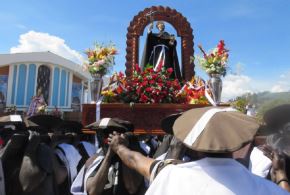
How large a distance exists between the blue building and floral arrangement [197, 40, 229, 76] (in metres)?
15.2

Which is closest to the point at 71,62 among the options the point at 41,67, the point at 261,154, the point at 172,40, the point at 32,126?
the point at 41,67

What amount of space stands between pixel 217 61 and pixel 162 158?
3.51 metres

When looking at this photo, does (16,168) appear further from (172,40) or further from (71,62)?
(71,62)

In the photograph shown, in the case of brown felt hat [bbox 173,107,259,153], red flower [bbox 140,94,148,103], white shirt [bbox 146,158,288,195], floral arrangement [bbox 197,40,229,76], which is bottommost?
white shirt [bbox 146,158,288,195]

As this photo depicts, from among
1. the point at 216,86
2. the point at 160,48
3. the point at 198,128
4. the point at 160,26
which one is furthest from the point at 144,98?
the point at 198,128

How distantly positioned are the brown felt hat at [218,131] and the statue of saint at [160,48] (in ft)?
21.3

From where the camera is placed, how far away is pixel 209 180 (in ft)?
4.56

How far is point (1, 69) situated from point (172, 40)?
1655cm

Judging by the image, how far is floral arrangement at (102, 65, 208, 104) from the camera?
5.33m

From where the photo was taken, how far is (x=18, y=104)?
69.2ft

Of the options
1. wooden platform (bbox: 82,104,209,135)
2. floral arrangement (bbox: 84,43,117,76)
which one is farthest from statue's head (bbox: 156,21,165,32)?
wooden platform (bbox: 82,104,209,135)

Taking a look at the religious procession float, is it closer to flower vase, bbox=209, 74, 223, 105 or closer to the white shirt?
flower vase, bbox=209, 74, 223, 105

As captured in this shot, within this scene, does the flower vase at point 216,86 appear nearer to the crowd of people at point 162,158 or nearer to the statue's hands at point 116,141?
the crowd of people at point 162,158

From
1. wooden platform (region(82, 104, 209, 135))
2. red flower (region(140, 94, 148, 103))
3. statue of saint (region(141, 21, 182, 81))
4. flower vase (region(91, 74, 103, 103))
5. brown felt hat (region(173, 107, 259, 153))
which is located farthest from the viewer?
statue of saint (region(141, 21, 182, 81))
